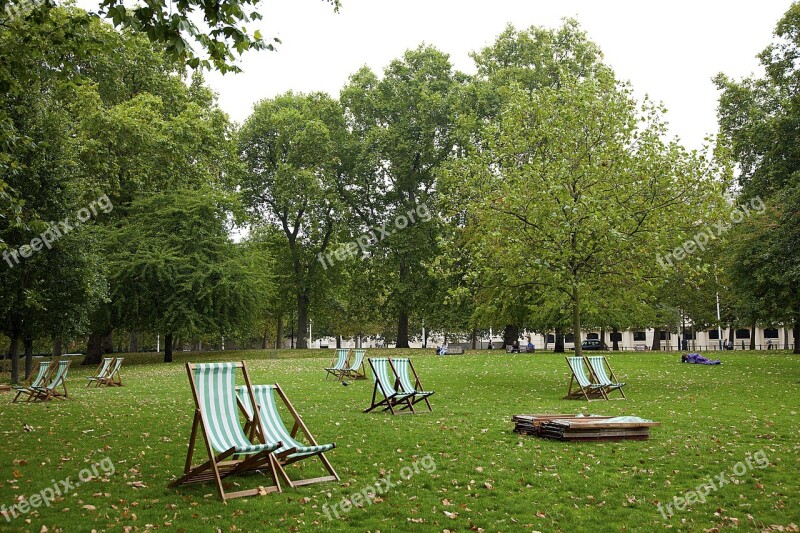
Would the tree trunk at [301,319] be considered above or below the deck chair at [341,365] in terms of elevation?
above

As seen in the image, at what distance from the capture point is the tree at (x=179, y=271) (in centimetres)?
3356

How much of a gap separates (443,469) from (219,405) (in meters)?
2.72

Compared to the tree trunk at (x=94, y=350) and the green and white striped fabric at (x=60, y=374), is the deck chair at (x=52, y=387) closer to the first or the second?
the green and white striped fabric at (x=60, y=374)

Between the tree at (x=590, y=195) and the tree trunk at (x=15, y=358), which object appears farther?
the tree trunk at (x=15, y=358)

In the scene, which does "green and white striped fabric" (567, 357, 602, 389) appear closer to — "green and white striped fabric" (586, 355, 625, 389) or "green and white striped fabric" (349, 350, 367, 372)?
"green and white striped fabric" (586, 355, 625, 389)

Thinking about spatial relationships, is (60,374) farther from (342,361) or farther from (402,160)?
(402,160)

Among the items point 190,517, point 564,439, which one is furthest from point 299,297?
point 190,517

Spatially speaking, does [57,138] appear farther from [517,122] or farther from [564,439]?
[564,439]

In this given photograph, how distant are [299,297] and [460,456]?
127ft

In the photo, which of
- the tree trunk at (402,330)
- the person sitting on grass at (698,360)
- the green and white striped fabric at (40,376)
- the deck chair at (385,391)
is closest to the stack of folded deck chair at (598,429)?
the deck chair at (385,391)

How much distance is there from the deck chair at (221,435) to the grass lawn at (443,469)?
0.19 metres

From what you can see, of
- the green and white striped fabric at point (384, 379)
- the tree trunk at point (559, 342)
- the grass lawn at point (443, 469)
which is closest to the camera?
the grass lawn at point (443, 469)

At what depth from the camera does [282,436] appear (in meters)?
7.95

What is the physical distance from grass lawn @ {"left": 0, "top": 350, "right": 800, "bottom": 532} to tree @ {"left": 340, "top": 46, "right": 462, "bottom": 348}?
2688 cm
